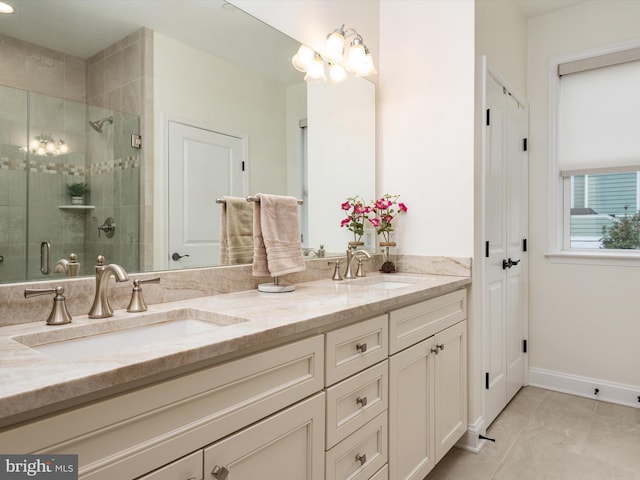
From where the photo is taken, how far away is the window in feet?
8.93

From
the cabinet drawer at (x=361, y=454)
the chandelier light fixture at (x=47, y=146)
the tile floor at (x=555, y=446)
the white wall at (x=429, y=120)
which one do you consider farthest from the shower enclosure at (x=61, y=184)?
the tile floor at (x=555, y=446)

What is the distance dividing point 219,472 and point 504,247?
7.36 feet

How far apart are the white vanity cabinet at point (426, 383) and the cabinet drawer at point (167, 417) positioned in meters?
0.59

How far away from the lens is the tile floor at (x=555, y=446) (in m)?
1.95

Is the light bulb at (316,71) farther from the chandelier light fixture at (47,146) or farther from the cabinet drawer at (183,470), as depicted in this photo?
the cabinet drawer at (183,470)

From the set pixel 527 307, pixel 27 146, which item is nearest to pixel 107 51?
pixel 27 146

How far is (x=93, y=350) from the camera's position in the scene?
1051 mm

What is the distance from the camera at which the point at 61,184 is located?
3.78 feet

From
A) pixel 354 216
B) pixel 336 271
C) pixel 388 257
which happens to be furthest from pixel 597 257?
pixel 336 271

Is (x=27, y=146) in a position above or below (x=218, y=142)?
below

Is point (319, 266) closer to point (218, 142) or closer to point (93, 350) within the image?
point (218, 142)

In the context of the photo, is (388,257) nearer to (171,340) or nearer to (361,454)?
(361,454)

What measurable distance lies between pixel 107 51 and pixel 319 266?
1.25m

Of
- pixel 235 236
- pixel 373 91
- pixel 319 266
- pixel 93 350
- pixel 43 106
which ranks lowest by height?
pixel 93 350
